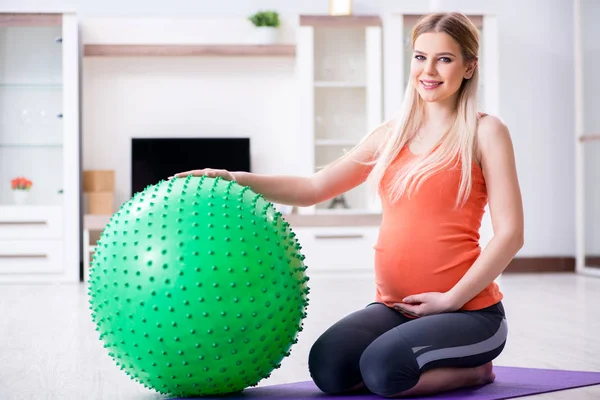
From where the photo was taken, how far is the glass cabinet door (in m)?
5.82

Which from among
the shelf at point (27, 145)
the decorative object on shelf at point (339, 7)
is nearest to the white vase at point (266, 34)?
the decorative object on shelf at point (339, 7)

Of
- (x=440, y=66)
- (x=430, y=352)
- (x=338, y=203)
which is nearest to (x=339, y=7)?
(x=338, y=203)

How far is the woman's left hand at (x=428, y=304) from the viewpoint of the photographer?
6.43 feet

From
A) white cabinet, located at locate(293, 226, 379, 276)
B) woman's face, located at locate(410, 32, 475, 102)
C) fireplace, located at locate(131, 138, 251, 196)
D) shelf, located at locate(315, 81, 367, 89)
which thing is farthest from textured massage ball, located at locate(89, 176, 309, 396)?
shelf, located at locate(315, 81, 367, 89)

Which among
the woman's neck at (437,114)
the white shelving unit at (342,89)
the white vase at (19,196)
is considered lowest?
the white vase at (19,196)

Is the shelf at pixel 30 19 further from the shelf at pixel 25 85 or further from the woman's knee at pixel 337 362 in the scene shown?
the woman's knee at pixel 337 362

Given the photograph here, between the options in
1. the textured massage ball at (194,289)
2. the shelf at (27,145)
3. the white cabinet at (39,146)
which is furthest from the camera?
the shelf at (27,145)

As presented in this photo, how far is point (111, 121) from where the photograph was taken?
6.08 m

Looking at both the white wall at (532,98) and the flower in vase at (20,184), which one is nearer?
the flower in vase at (20,184)

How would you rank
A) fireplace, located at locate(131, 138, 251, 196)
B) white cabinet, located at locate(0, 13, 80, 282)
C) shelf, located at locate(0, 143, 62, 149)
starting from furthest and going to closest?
1. fireplace, located at locate(131, 138, 251, 196)
2. shelf, located at locate(0, 143, 62, 149)
3. white cabinet, located at locate(0, 13, 80, 282)

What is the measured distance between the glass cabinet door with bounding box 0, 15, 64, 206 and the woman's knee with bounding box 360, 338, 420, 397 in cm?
435

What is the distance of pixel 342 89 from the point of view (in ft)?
19.9

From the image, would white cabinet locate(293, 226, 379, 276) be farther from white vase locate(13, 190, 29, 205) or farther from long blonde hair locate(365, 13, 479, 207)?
long blonde hair locate(365, 13, 479, 207)

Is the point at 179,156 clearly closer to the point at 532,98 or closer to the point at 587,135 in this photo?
the point at 532,98
